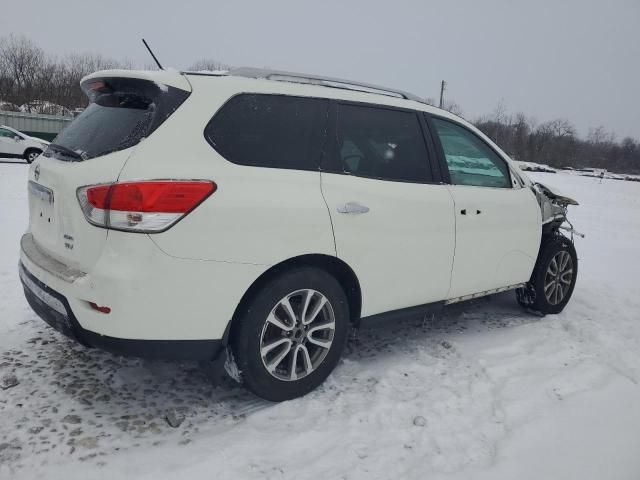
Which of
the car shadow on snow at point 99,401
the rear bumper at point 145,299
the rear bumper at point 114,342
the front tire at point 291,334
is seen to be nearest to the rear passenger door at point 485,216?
the car shadow on snow at point 99,401

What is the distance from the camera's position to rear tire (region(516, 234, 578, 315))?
4.33m

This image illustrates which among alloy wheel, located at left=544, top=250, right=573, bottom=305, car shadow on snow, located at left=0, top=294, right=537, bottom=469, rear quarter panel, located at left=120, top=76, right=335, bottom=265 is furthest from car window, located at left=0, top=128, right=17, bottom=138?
alloy wheel, located at left=544, top=250, right=573, bottom=305

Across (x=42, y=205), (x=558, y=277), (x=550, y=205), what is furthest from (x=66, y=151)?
(x=558, y=277)

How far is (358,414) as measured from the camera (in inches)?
105

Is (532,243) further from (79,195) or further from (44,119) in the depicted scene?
(44,119)

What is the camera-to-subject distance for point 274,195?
8.09ft

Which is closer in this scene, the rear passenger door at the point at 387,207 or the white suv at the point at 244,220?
the white suv at the point at 244,220

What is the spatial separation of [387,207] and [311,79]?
3.06 feet

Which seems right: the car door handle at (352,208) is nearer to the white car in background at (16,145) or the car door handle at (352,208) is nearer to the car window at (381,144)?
the car window at (381,144)

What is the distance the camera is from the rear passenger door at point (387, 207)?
2.78 metres

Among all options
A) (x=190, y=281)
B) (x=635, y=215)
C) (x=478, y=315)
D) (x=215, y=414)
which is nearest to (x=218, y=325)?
(x=190, y=281)

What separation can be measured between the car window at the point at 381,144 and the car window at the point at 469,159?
28cm

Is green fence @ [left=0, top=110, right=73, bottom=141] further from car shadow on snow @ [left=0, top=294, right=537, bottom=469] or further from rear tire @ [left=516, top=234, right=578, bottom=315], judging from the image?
rear tire @ [left=516, top=234, right=578, bottom=315]

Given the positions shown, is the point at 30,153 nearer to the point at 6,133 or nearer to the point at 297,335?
the point at 6,133
